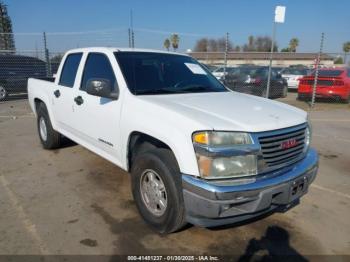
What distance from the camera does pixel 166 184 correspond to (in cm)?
301

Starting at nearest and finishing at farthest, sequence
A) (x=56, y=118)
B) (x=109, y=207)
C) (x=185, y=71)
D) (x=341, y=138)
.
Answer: (x=109, y=207) → (x=185, y=71) → (x=56, y=118) → (x=341, y=138)

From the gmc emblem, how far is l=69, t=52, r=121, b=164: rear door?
179 centimetres

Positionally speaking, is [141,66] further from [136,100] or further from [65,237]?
[65,237]

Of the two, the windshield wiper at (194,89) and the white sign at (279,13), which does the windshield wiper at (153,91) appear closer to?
the windshield wiper at (194,89)

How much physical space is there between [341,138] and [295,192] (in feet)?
17.5

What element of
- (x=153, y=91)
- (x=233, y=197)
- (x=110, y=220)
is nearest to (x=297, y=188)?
(x=233, y=197)

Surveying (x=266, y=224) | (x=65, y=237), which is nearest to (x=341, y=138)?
(x=266, y=224)

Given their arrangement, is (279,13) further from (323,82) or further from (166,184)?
(166,184)

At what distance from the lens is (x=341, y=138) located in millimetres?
7684

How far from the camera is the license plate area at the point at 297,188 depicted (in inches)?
121

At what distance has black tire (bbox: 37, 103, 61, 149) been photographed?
5.88 m

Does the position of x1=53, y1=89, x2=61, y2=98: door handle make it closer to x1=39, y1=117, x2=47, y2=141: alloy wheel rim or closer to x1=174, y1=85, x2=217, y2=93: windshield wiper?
x1=39, y1=117, x2=47, y2=141: alloy wheel rim

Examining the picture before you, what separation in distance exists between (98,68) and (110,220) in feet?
6.47

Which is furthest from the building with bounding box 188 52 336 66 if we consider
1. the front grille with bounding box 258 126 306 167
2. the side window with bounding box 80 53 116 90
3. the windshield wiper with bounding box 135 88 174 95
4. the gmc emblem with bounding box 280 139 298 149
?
the gmc emblem with bounding box 280 139 298 149
